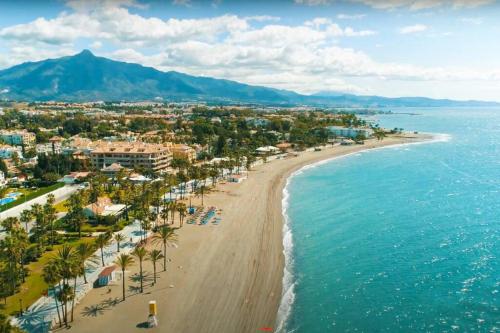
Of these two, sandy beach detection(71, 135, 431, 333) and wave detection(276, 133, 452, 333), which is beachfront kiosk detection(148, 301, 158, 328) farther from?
wave detection(276, 133, 452, 333)

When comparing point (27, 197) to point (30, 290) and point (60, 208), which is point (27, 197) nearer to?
point (60, 208)

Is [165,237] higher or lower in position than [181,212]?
higher

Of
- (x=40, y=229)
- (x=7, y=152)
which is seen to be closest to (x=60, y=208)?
(x=40, y=229)

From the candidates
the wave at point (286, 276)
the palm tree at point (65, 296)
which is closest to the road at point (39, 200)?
the palm tree at point (65, 296)

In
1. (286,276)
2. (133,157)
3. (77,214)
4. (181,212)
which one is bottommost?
(286,276)

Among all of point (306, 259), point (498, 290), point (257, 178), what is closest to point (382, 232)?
point (306, 259)

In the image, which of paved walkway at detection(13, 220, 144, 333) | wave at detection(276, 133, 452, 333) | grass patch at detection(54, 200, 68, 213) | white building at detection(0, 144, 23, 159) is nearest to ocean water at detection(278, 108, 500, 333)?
wave at detection(276, 133, 452, 333)

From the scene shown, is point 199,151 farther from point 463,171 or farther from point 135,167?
point 463,171
